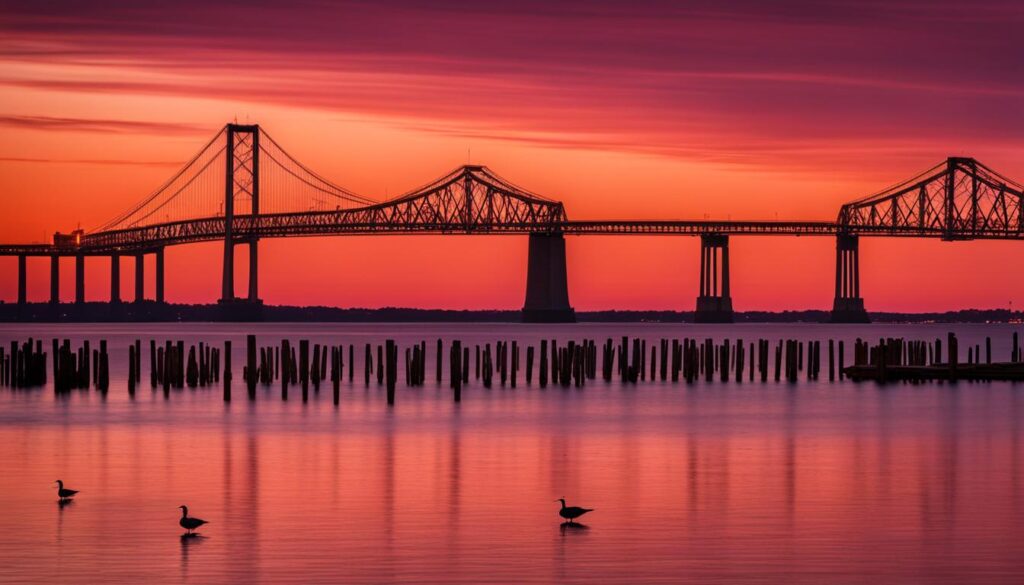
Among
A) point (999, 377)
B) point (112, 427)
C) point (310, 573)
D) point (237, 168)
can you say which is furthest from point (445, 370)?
point (237, 168)

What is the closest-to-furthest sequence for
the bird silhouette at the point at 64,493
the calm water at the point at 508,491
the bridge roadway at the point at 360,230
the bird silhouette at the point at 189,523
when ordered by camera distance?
the calm water at the point at 508,491 → the bird silhouette at the point at 189,523 → the bird silhouette at the point at 64,493 → the bridge roadway at the point at 360,230

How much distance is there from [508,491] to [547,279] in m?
89.8

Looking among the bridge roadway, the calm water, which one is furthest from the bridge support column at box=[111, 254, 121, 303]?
the calm water

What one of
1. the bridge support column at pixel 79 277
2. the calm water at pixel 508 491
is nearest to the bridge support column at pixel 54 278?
the bridge support column at pixel 79 277

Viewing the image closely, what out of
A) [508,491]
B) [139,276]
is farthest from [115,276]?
[508,491]

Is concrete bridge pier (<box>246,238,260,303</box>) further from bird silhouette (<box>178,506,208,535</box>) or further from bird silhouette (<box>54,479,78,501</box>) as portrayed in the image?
bird silhouette (<box>178,506,208,535</box>)

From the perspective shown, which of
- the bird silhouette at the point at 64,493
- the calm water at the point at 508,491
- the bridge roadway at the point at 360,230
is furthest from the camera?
the bridge roadway at the point at 360,230

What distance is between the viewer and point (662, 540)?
14375 mm

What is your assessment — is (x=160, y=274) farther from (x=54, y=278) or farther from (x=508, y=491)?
(x=508, y=491)

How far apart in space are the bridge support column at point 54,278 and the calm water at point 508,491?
92231 millimetres

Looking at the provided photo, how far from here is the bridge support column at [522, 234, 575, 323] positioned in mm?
107938

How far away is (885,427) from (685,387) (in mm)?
11328

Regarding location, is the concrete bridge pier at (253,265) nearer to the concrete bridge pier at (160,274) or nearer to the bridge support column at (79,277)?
the concrete bridge pier at (160,274)

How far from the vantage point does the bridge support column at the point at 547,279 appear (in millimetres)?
107938
